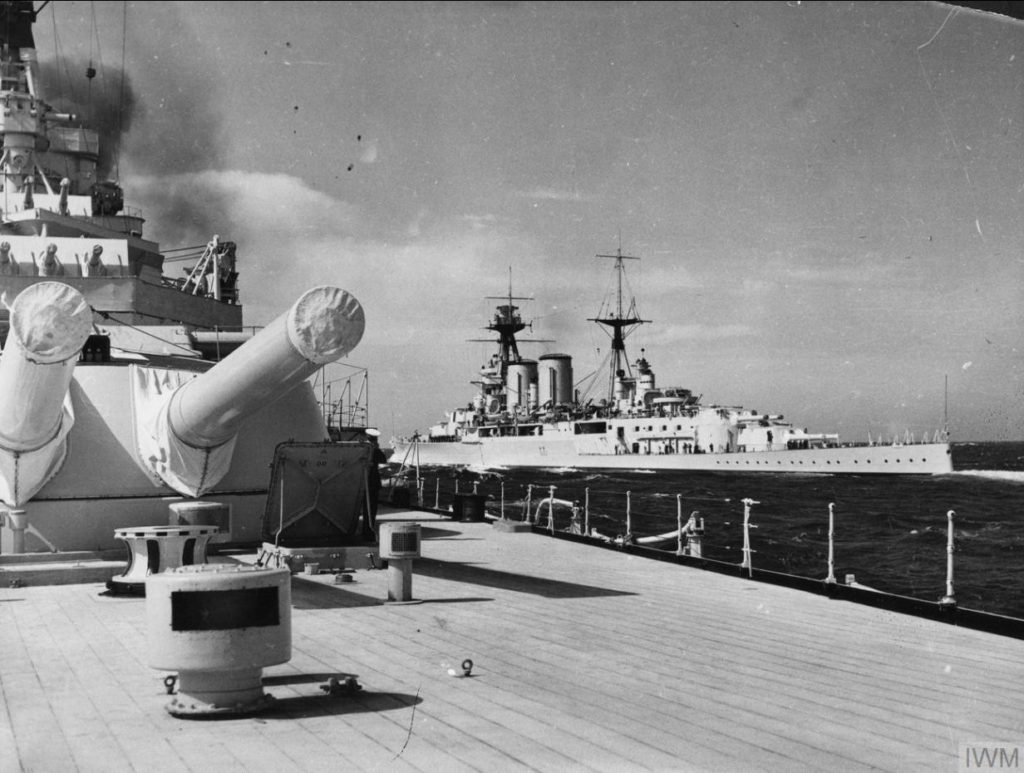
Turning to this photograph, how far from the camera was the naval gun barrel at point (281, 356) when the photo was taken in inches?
308

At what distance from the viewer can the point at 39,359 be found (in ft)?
30.2

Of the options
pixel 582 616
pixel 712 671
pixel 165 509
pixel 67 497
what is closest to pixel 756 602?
pixel 582 616

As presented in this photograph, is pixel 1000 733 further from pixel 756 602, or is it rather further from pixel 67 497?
pixel 67 497

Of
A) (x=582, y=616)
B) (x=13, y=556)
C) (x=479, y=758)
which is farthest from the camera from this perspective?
(x=13, y=556)

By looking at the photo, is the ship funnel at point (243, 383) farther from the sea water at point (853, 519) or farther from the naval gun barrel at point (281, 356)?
the sea water at point (853, 519)

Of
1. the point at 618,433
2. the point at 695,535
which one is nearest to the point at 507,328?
the point at 618,433

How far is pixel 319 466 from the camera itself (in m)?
12.2

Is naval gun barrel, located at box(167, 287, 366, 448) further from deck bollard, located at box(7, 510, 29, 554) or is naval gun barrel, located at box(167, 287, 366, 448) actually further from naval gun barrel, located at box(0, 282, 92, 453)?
deck bollard, located at box(7, 510, 29, 554)

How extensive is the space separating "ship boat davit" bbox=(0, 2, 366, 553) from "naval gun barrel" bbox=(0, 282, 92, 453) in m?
0.01

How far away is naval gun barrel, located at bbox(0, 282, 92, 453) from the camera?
352 inches

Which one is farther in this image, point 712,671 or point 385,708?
point 712,671

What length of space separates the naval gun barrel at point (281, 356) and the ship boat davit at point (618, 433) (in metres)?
76.7

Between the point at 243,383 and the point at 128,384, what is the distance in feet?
16.7

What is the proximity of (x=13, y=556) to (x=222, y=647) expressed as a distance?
7382mm
